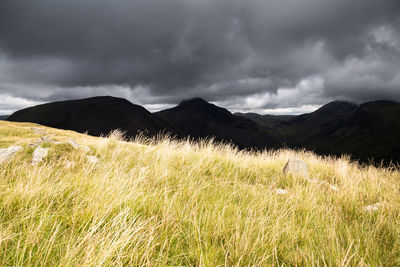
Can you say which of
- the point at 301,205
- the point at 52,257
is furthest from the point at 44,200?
the point at 301,205

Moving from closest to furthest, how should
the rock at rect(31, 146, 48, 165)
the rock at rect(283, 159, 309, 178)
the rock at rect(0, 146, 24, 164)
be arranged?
the rock at rect(0, 146, 24, 164)
the rock at rect(31, 146, 48, 165)
the rock at rect(283, 159, 309, 178)

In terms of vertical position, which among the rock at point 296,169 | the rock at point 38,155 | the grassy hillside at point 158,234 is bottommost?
the rock at point 296,169

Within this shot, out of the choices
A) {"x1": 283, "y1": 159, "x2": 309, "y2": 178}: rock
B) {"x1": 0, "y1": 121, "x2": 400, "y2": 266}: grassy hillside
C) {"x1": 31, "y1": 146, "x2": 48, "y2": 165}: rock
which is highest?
{"x1": 31, "y1": 146, "x2": 48, "y2": 165}: rock

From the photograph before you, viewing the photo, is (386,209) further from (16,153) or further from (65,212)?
(16,153)

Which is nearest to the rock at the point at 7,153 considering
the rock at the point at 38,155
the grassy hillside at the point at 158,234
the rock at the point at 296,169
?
the rock at the point at 38,155

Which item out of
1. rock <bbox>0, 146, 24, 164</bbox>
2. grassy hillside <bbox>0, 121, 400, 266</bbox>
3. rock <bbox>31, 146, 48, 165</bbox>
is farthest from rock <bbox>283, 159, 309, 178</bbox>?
rock <bbox>0, 146, 24, 164</bbox>

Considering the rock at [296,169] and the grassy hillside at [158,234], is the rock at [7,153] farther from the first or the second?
the rock at [296,169]

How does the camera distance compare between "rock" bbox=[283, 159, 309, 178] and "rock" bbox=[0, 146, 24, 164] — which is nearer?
"rock" bbox=[0, 146, 24, 164]

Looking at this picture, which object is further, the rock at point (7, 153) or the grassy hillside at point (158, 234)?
the rock at point (7, 153)

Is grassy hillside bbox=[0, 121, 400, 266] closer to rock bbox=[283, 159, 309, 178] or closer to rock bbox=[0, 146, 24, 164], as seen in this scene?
rock bbox=[283, 159, 309, 178]

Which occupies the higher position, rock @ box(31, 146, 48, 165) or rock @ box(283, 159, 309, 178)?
rock @ box(31, 146, 48, 165)

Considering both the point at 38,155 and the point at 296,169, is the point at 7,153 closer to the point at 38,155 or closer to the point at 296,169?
the point at 38,155

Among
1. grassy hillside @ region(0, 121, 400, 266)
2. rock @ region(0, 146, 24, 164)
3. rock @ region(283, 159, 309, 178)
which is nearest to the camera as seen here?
grassy hillside @ region(0, 121, 400, 266)

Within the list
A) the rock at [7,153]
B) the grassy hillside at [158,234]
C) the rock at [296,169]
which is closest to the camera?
the grassy hillside at [158,234]
